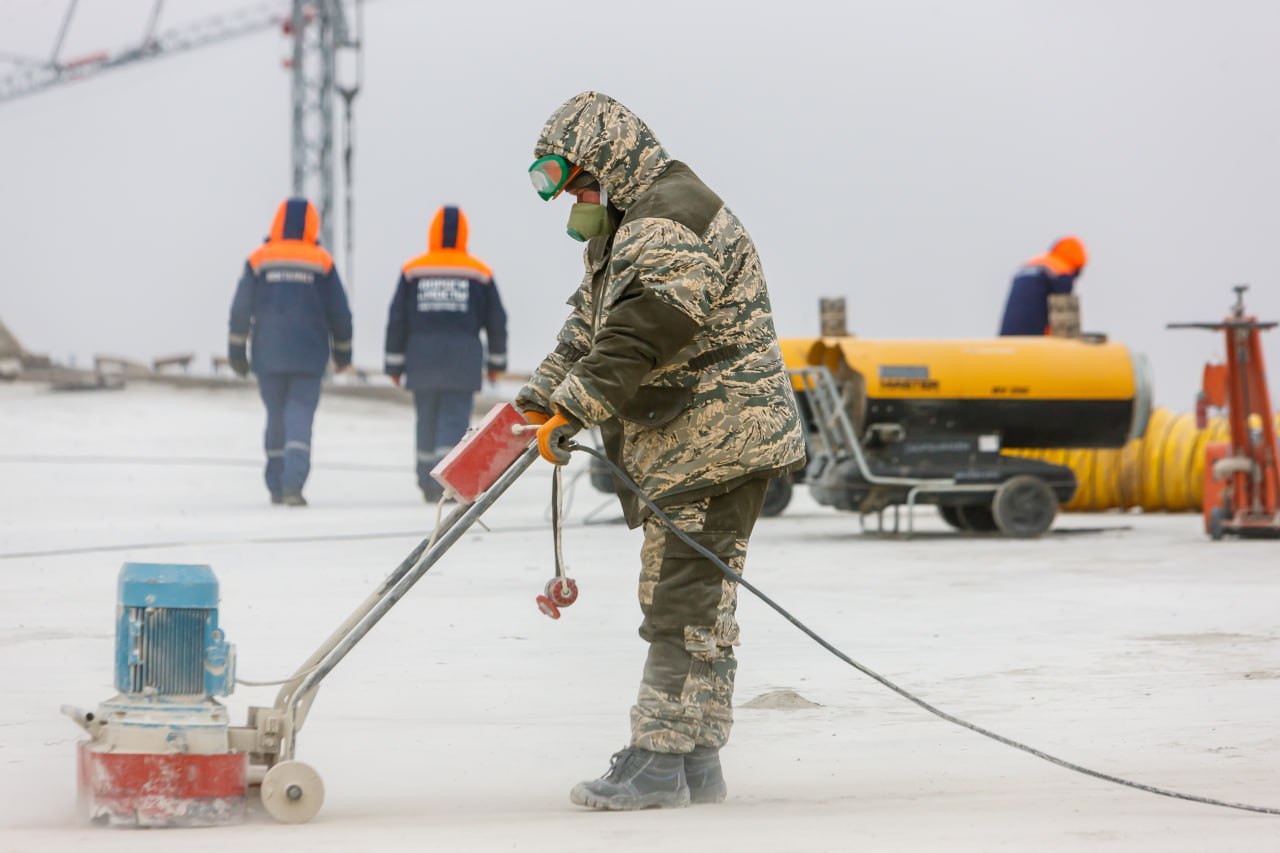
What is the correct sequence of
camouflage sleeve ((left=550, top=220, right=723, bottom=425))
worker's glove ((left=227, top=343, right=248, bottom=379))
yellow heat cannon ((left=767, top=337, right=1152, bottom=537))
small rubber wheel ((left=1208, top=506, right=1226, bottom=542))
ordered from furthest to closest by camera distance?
1. worker's glove ((left=227, top=343, right=248, bottom=379))
2. yellow heat cannon ((left=767, top=337, right=1152, bottom=537))
3. small rubber wheel ((left=1208, top=506, right=1226, bottom=542))
4. camouflage sleeve ((left=550, top=220, right=723, bottom=425))

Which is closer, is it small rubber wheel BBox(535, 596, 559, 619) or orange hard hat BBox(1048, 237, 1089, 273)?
small rubber wheel BBox(535, 596, 559, 619)

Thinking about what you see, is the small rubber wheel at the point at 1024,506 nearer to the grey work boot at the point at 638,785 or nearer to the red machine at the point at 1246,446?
the red machine at the point at 1246,446

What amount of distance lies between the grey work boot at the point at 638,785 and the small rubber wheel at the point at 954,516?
7.73 m

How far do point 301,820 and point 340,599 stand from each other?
3.39 metres

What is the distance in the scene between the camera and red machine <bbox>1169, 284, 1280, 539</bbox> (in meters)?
9.62

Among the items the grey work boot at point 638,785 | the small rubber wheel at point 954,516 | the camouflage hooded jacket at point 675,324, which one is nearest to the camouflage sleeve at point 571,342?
Result: the camouflage hooded jacket at point 675,324

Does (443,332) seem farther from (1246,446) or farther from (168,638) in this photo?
(168,638)

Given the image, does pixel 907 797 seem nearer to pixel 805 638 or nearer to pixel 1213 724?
pixel 1213 724

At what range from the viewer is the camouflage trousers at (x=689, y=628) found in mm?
3363

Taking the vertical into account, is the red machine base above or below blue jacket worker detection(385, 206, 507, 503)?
below

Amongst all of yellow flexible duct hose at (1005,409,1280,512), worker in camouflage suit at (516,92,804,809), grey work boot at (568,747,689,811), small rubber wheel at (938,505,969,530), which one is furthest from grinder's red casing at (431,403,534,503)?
yellow flexible duct hose at (1005,409,1280,512)

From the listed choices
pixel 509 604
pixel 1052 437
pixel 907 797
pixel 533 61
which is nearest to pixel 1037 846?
pixel 907 797

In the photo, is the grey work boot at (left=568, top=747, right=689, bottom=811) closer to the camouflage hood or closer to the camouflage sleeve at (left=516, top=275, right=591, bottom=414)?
the camouflage sleeve at (left=516, top=275, right=591, bottom=414)

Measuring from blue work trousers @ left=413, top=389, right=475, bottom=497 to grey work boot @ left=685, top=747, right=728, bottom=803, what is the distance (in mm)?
8632
